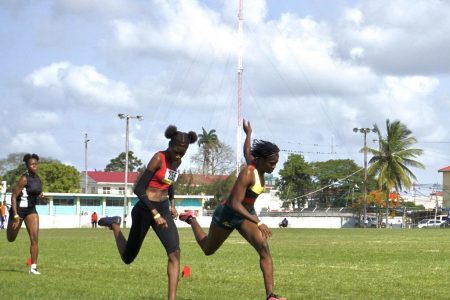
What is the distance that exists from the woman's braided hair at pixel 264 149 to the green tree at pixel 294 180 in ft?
426

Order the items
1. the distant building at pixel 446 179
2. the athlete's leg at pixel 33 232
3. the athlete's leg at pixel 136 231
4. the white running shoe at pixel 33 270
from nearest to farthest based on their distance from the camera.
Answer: the athlete's leg at pixel 136 231
the white running shoe at pixel 33 270
the athlete's leg at pixel 33 232
the distant building at pixel 446 179

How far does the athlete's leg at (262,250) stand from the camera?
11117mm

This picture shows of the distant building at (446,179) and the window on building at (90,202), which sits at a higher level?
the distant building at (446,179)

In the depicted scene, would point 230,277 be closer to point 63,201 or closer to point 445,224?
point 63,201

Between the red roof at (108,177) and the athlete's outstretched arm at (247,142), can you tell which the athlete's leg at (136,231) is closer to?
the athlete's outstretched arm at (247,142)

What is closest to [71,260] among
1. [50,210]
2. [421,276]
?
[421,276]

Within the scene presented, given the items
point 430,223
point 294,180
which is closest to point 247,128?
point 430,223

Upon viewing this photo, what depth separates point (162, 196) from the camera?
464 inches

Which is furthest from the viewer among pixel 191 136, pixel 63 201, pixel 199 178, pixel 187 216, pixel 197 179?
pixel 199 178

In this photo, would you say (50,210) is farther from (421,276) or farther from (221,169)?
(421,276)

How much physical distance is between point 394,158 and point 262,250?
94886 millimetres

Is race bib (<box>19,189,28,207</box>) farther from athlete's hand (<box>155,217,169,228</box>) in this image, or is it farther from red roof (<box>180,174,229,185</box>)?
red roof (<box>180,174,229,185</box>)

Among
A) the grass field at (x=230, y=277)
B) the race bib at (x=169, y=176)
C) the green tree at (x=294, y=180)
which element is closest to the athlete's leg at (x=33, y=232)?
the grass field at (x=230, y=277)

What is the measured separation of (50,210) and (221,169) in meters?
43.4
